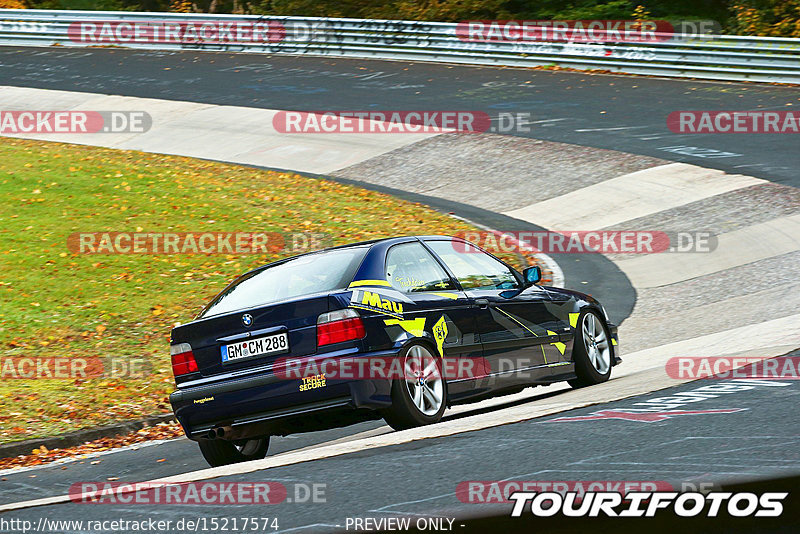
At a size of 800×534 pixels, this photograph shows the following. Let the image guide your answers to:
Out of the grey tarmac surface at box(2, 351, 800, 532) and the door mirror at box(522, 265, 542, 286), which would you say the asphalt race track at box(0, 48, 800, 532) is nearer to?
the grey tarmac surface at box(2, 351, 800, 532)

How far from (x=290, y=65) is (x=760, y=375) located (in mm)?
22627

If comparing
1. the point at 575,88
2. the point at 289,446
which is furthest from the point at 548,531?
the point at 575,88

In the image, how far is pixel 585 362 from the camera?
29.3 ft

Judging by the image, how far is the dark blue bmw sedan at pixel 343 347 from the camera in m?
6.86

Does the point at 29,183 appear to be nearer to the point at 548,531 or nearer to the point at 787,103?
the point at 787,103

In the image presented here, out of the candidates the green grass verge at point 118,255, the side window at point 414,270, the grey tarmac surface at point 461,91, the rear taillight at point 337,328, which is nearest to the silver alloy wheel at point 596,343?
the side window at point 414,270

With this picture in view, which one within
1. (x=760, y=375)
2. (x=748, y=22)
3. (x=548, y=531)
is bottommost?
(x=760, y=375)

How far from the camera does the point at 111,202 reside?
16938 mm

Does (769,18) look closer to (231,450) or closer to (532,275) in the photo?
(532,275)

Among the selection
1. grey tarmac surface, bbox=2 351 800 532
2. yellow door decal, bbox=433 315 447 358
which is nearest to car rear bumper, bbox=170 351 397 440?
yellow door decal, bbox=433 315 447 358

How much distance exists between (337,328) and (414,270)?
106 centimetres

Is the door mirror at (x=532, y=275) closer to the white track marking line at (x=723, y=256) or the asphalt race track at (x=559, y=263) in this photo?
the asphalt race track at (x=559, y=263)

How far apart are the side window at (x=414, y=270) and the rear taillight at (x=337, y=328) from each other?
2.10ft

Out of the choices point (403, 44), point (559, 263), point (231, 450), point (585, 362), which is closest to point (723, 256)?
point (559, 263)
